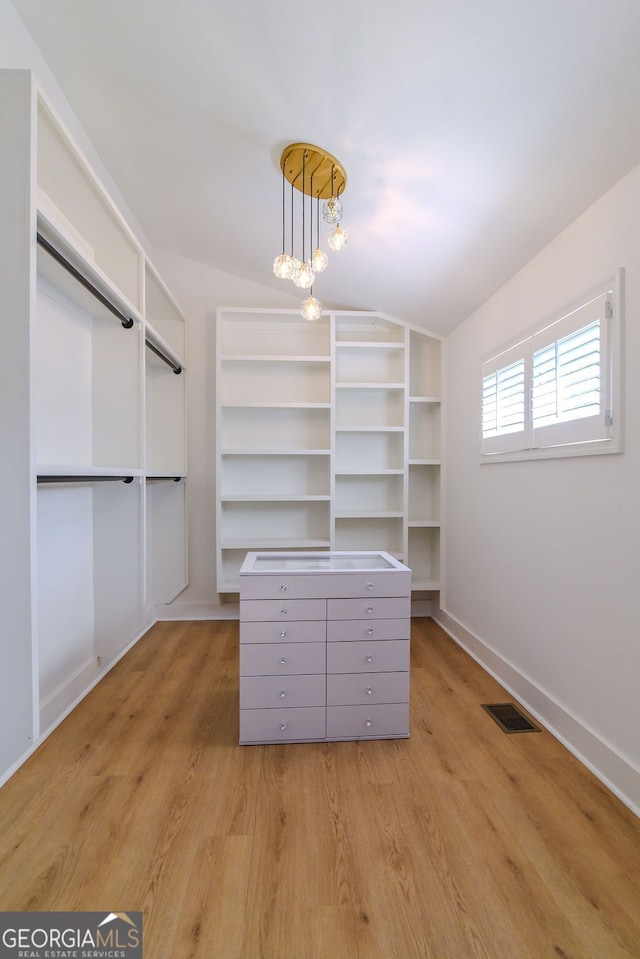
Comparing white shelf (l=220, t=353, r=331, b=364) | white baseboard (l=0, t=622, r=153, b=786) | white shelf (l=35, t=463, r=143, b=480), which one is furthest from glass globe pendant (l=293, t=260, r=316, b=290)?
white baseboard (l=0, t=622, r=153, b=786)

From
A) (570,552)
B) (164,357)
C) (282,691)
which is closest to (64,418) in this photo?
(164,357)

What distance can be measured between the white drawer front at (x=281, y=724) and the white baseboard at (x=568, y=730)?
1.02 metres

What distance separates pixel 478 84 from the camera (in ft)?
4.43

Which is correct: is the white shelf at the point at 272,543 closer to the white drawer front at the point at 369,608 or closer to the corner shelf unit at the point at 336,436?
the corner shelf unit at the point at 336,436

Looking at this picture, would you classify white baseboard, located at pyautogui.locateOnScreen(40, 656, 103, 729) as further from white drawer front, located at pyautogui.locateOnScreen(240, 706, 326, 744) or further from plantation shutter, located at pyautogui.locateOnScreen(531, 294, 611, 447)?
plantation shutter, located at pyautogui.locateOnScreen(531, 294, 611, 447)

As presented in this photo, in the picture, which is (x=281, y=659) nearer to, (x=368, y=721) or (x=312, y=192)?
(x=368, y=721)

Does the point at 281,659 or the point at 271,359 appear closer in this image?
the point at 281,659

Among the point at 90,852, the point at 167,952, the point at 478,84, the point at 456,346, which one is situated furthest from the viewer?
the point at 456,346

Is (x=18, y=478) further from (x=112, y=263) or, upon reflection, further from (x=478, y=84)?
(x=478, y=84)

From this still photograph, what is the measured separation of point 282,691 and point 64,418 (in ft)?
5.42

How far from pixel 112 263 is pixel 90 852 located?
2501mm

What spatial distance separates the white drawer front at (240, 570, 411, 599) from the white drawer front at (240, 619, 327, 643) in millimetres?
117

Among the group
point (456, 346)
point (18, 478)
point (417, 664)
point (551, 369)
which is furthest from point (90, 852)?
point (456, 346)

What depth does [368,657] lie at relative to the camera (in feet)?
5.86
